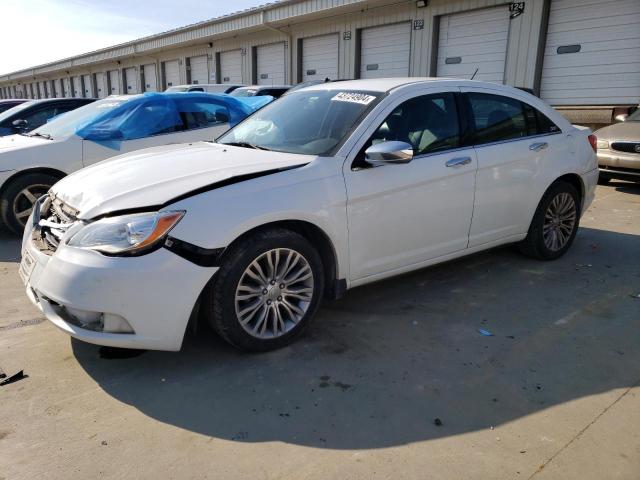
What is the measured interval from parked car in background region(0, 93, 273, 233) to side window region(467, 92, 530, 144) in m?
4.05

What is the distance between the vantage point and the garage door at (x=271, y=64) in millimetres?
20297

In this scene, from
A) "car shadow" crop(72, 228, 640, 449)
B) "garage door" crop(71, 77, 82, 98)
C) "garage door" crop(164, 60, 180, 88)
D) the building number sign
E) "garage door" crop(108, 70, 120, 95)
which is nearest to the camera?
"car shadow" crop(72, 228, 640, 449)

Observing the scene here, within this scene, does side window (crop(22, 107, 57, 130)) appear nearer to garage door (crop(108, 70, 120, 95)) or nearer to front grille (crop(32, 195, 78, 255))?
front grille (crop(32, 195, 78, 255))

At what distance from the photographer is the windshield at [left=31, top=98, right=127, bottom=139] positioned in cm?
653

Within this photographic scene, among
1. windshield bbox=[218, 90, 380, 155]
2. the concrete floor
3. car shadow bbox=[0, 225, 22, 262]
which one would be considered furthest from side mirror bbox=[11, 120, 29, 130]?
windshield bbox=[218, 90, 380, 155]

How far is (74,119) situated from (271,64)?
49.8 ft

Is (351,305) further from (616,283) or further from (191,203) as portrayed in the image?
(616,283)

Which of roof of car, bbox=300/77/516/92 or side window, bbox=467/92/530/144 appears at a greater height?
roof of car, bbox=300/77/516/92

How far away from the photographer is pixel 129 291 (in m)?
2.68

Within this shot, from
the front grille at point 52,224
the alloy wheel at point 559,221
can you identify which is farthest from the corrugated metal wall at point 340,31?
the front grille at point 52,224

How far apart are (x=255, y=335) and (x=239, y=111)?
516cm

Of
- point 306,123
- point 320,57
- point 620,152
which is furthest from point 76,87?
point 306,123

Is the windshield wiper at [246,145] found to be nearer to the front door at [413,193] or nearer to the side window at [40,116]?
the front door at [413,193]

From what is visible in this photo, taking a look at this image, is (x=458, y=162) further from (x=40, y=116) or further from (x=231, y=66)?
(x=231, y=66)
